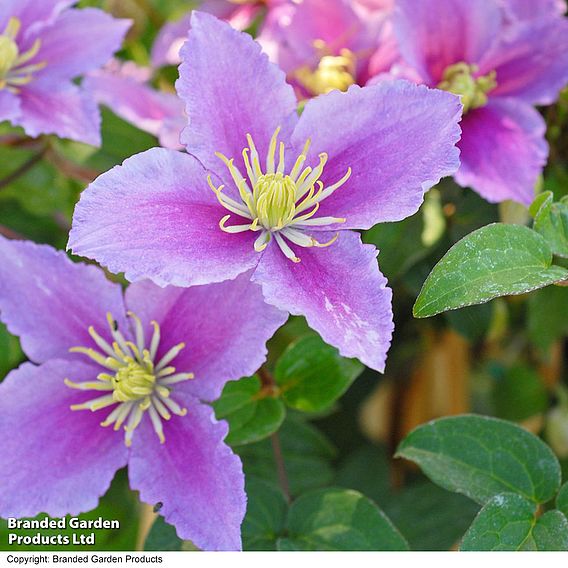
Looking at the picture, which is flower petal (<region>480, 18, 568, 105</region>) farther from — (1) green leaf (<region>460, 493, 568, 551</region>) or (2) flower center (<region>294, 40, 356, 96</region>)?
(1) green leaf (<region>460, 493, 568, 551</region>)

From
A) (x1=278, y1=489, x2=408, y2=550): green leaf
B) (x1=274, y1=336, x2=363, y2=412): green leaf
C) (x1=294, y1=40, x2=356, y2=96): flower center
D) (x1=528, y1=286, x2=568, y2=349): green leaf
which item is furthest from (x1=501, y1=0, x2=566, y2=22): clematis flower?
(x1=278, y1=489, x2=408, y2=550): green leaf

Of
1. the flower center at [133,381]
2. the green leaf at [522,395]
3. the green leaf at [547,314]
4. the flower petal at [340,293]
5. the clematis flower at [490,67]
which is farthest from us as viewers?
the green leaf at [522,395]

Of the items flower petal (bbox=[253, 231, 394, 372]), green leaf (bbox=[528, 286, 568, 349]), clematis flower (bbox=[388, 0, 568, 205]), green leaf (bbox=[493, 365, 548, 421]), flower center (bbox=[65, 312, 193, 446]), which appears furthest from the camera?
green leaf (bbox=[493, 365, 548, 421])

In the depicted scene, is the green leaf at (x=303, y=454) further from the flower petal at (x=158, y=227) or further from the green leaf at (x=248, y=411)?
the flower petal at (x=158, y=227)

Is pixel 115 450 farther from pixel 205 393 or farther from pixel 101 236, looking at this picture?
pixel 101 236

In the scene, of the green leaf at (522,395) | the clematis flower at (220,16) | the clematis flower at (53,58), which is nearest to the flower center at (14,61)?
the clematis flower at (53,58)

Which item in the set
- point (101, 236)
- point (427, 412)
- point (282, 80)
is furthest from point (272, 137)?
point (427, 412)

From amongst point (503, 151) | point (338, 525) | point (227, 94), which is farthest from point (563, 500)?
point (227, 94)
